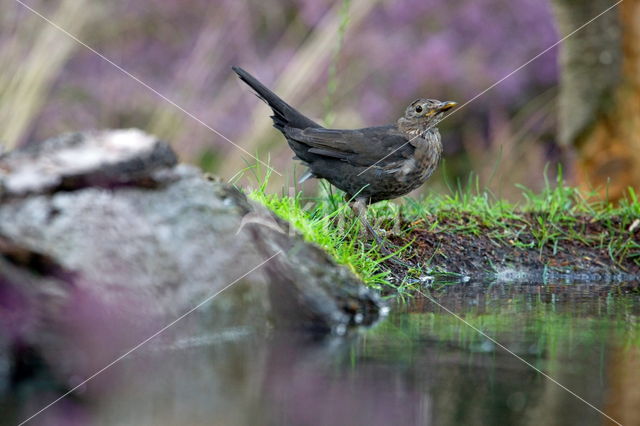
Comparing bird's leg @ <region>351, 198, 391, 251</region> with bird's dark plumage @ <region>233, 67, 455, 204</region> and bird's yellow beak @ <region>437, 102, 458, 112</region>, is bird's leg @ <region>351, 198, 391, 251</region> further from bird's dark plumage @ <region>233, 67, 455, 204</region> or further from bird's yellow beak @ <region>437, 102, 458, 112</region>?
bird's yellow beak @ <region>437, 102, 458, 112</region>

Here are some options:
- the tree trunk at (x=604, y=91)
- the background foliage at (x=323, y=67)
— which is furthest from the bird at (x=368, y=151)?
the background foliage at (x=323, y=67)

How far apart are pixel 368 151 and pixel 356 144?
7 cm

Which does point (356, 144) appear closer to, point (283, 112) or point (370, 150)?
point (370, 150)

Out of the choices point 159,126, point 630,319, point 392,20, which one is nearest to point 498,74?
point 392,20

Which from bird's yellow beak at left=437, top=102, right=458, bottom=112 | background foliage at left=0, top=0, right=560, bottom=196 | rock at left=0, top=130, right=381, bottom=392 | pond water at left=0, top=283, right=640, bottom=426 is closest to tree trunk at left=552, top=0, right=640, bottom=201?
bird's yellow beak at left=437, top=102, right=458, bottom=112

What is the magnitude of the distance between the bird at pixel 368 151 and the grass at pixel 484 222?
0.41ft

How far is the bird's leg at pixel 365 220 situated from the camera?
4.17m

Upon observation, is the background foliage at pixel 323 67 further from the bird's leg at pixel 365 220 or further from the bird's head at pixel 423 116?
the bird's leg at pixel 365 220

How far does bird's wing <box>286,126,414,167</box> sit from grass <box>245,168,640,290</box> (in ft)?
0.77

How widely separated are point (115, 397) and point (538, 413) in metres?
1.01

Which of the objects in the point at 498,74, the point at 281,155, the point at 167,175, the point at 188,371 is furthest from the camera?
the point at 498,74

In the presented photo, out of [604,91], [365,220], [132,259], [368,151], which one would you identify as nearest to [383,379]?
[132,259]

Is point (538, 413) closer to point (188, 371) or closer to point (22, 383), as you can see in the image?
point (188, 371)

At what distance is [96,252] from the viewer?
277 cm
